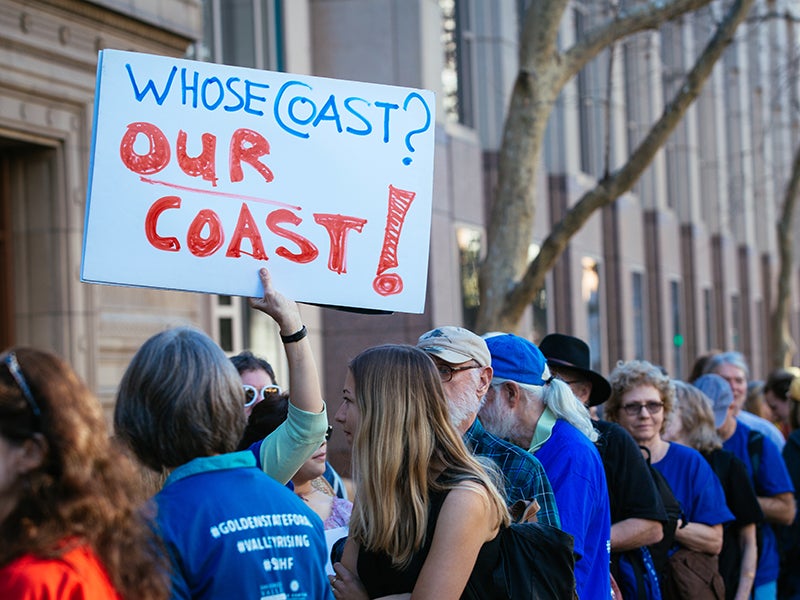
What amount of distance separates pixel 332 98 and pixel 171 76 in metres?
0.57

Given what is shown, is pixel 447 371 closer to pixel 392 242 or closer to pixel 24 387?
pixel 392 242

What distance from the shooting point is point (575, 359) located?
5.71 metres

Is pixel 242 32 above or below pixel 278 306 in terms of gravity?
above

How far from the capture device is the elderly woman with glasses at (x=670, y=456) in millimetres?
6180

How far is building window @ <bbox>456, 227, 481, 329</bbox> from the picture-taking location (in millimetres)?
15680

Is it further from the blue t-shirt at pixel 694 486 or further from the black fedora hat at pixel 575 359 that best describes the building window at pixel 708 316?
the black fedora hat at pixel 575 359

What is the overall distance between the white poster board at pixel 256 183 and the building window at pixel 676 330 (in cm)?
A: 2158

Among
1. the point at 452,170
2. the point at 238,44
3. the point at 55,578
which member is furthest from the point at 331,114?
the point at 452,170

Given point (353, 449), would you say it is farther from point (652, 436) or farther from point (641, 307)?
point (641, 307)

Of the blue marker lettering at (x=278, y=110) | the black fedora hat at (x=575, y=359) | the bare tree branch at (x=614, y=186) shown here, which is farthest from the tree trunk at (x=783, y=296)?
Result: the blue marker lettering at (x=278, y=110)

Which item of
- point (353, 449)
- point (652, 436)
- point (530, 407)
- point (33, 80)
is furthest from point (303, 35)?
A: point (353, 449)

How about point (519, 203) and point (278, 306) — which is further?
point (519, 203)

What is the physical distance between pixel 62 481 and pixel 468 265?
13.6 metres

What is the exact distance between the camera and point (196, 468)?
2.91m
